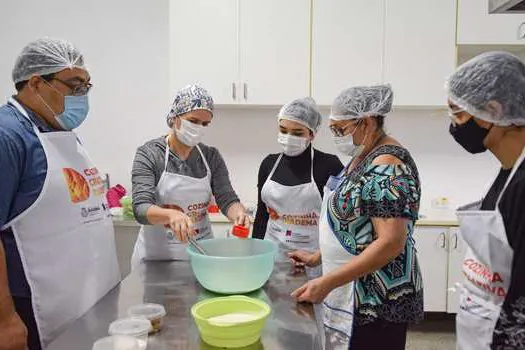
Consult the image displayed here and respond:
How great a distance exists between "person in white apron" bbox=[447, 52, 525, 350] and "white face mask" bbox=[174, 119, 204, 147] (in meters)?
0.98

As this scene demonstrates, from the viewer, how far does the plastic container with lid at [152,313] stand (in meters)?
1.08

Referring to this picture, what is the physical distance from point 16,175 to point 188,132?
2.36 feet

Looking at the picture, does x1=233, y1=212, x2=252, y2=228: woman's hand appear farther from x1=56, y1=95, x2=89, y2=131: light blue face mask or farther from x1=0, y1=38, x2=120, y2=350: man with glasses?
x1=56, y1=95, x2=89, y2=131: light blue face mask

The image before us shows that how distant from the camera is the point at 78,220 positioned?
132 centimetres

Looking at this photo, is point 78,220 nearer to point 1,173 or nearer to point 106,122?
point 1,173

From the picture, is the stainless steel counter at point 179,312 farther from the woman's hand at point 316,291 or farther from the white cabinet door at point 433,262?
the white cabinet door at point 433,262

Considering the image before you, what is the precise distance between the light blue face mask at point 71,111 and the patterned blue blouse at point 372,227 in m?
0.86

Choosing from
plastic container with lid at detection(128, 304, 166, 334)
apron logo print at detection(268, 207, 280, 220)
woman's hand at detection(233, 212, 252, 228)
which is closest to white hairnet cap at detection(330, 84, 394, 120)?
woman's hand at detection(233, 212, 252, 228)

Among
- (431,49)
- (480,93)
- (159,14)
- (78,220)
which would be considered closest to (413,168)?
(480,93)

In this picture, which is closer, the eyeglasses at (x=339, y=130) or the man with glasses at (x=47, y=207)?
the man with glasses at (x=47, y=207)

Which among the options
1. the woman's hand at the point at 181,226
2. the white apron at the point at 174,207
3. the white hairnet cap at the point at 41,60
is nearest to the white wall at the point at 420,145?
the white apron at the point at 174,207

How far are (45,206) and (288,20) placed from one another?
204 cm

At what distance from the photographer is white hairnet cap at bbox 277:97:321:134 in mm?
1871

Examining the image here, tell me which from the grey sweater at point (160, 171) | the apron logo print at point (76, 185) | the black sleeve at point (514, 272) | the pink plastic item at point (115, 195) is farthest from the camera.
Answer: the pink plastic item at point (115, 195)
